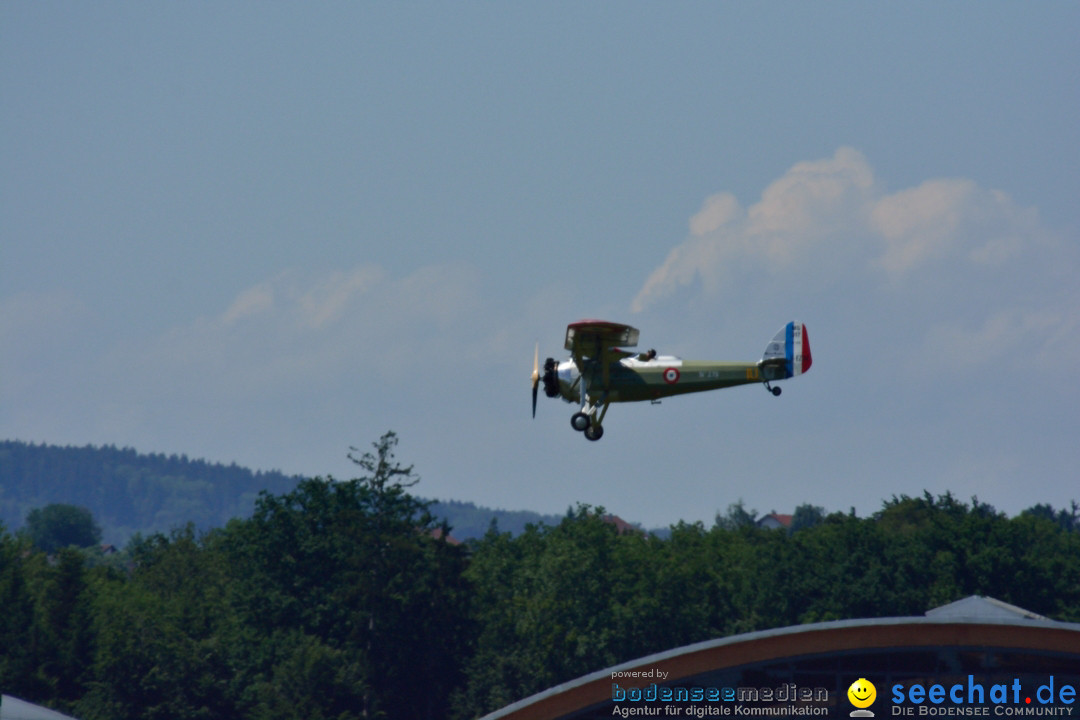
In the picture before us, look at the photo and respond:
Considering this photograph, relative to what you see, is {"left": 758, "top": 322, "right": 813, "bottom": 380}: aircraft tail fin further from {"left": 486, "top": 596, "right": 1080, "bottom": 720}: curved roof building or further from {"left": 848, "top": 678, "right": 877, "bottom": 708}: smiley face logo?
{"left": 848, "top": 678, "right": 877, "bottom": 708}: smiley face logo

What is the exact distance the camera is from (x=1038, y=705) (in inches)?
1423

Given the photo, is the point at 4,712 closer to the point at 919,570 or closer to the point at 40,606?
the point at 40,606

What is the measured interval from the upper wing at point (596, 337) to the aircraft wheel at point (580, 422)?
79.0 inches

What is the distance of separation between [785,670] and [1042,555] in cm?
7868

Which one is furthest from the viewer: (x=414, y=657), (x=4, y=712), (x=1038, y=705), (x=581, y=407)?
(x=414, y=657)

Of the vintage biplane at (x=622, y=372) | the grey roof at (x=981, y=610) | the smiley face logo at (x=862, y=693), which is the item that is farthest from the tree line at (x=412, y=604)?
the smiley face logo at (x=862, y=693)

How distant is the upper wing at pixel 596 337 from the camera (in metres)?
41.5

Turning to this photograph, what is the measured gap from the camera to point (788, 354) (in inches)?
1764

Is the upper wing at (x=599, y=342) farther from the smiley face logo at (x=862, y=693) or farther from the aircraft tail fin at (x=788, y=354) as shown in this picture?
the smiley face logo at (x=862, y=693)

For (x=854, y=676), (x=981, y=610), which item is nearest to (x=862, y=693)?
(x=854, y=676)

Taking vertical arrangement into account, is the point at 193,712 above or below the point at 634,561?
below

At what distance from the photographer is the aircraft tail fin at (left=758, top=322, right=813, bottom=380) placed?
44.5 meters

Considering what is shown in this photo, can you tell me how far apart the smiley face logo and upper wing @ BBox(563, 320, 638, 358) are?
499 inches

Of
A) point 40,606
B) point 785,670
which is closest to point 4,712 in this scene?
point 785,670
